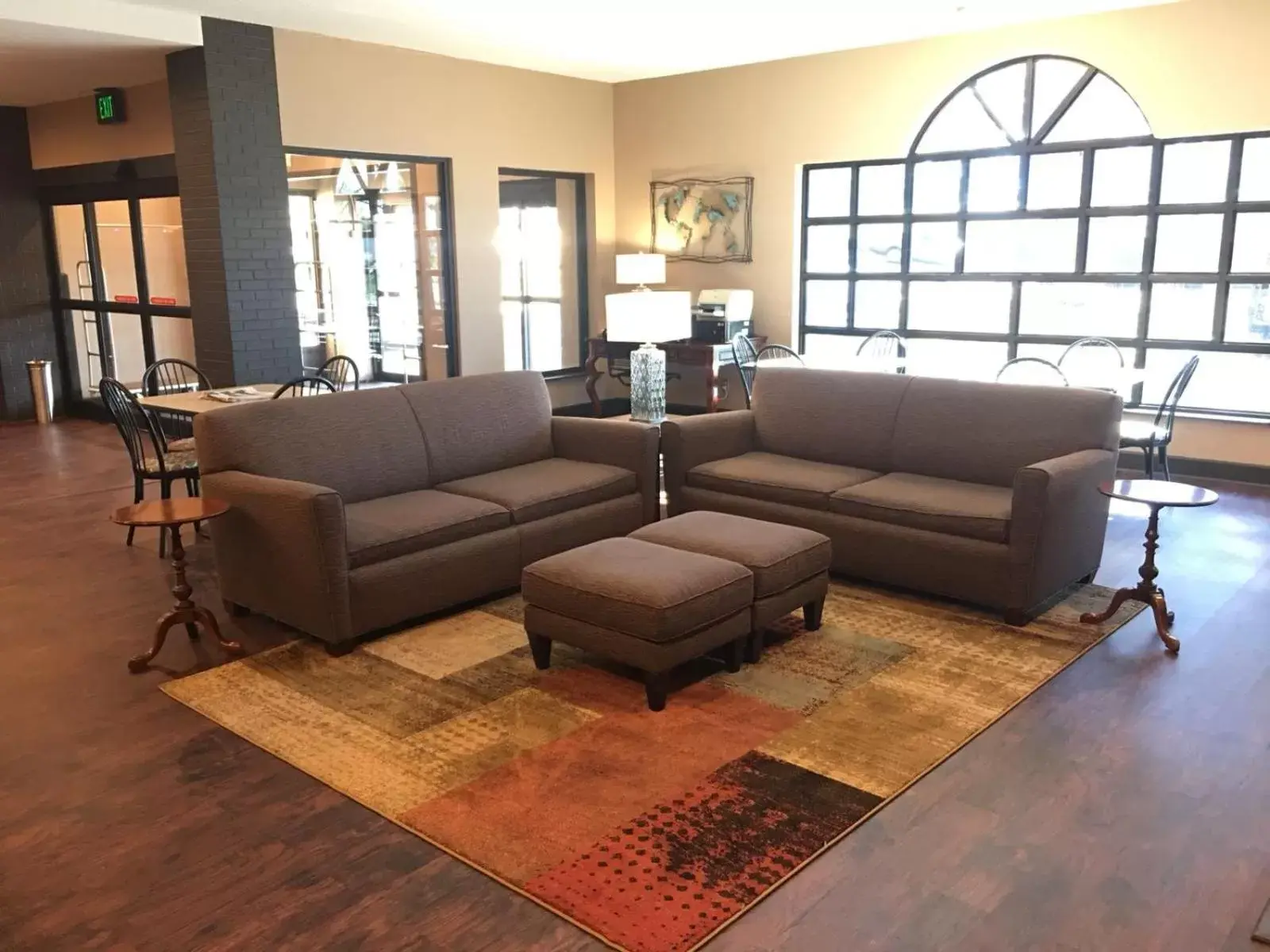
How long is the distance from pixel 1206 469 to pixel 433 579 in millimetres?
4917

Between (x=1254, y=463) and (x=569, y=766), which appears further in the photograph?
(x=1254, y=463)

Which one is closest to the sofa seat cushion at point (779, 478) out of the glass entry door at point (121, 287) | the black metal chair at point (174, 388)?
the black metal chair at point (174, 388)

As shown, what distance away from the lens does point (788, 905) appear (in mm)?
2283

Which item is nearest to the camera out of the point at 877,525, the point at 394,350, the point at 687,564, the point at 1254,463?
the point at 687,564

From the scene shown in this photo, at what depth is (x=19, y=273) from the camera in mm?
8930

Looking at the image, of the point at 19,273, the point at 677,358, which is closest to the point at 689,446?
the point at 677,358

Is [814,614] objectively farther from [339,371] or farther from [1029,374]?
[339,371]

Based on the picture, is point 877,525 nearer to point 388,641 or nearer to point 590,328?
point 388,641

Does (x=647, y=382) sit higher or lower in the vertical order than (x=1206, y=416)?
higher

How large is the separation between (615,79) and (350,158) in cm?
249

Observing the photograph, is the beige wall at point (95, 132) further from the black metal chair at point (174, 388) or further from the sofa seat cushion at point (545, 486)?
the sofa seat cushion at point (545, 486)

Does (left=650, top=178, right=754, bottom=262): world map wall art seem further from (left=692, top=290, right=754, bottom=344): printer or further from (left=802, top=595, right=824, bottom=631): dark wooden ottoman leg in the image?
(left=802, top=595, right=824, bottom=631): dark wooden ottoman leg

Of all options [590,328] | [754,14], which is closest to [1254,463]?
[754,14]

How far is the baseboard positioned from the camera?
20.2ft
